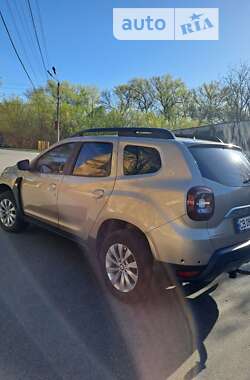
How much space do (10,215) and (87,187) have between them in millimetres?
2188

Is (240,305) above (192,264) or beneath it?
beneath

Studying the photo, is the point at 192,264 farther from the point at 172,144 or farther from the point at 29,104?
the point at 29,104

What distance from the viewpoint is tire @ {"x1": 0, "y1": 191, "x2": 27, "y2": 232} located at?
15.4 ft

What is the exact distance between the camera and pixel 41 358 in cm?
214

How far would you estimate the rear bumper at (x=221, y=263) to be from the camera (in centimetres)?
250

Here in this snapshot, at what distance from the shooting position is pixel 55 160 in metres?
4.04

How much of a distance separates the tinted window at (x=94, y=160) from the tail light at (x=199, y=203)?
3.48 feet

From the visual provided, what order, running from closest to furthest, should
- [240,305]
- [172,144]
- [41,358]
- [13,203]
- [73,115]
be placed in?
[41,358] → [172,144] → [240,305] → [13,203] → [73,115]

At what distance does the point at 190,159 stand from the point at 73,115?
1554 inches

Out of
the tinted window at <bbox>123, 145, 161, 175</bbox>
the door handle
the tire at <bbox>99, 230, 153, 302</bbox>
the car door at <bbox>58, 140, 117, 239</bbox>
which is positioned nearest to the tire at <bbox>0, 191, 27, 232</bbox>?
the car door at <bbox>58, 140, 117, 239</bbox>

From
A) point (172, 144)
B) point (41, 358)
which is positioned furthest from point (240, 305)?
point (41, 358)

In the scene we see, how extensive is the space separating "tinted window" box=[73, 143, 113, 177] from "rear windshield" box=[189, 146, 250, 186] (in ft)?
3.23

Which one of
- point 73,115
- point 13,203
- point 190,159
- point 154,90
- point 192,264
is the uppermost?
point 154,90

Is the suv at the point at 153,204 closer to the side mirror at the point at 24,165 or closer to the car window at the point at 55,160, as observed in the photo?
the car window at the point at 55,160
